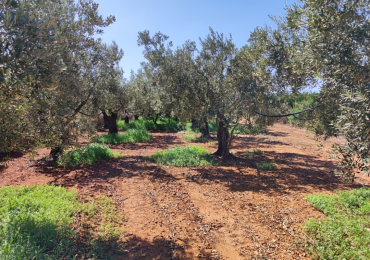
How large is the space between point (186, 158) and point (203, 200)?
4.54m

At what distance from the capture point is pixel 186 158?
36.5 feet

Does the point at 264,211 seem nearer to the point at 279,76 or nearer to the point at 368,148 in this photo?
the point at 368,148

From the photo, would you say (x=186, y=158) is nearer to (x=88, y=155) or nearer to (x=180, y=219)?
(x=88, y=155)

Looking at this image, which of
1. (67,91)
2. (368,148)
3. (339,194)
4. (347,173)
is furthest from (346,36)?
(67,91)

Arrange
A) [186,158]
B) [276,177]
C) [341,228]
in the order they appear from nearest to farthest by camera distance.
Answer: [341,228] < [276,177] < [186,158]

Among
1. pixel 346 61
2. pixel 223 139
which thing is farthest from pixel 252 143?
pixel 346 61

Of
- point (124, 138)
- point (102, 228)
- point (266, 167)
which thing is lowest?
point (102, 228)

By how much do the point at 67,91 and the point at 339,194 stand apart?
845 centimetres

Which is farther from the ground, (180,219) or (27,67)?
(27,67)

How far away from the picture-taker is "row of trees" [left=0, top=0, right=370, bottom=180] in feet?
12.9

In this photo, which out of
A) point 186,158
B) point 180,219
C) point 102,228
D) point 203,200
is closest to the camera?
point 102,228

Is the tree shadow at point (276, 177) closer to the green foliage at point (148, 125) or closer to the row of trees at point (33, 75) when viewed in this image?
the row of trees at point (33, 75)

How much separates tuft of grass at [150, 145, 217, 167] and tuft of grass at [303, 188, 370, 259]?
5.14 meters

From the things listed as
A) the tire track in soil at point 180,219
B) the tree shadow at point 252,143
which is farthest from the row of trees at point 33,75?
the tree shadow at point 252,143
